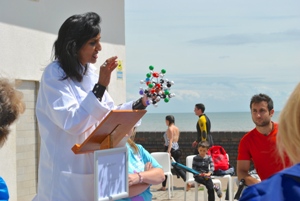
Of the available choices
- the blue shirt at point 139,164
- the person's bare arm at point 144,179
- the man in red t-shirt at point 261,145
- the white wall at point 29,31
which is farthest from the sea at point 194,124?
the person's bare arm at point 144,179

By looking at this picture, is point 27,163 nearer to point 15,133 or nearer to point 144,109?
point 15,133

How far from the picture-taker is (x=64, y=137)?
3.26m

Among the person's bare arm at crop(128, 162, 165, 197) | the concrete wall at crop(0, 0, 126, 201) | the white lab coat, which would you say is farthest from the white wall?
the white lab coat

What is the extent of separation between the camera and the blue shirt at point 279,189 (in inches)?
60.2

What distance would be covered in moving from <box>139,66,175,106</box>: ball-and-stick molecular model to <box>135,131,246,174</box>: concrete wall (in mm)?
13012

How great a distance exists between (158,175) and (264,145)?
1.95 metres

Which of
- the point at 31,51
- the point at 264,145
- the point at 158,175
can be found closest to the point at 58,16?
the point at 31,51

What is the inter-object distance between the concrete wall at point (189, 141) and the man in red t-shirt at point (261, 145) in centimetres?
1072

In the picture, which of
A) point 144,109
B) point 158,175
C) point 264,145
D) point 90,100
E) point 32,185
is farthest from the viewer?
point 32,185

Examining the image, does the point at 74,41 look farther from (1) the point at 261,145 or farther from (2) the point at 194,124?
(2) the point at 194,124

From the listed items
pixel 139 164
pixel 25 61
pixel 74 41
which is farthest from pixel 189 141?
pixel 74 41

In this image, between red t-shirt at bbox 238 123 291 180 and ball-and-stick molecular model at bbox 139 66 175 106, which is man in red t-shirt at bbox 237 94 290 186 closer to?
red t-shirt at bbox 238 123 291 180

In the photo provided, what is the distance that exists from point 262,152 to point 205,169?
4351mm

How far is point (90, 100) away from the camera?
124 inches
